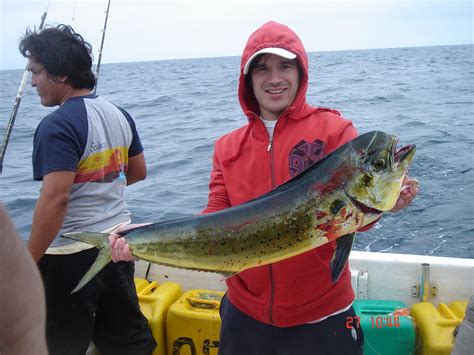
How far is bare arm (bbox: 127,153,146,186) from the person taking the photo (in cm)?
332

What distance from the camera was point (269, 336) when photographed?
234 centimetres

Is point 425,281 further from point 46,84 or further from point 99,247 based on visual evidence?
point 46,84

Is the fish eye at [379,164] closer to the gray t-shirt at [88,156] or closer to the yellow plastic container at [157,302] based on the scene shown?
the gray t-shirt at [88,156]

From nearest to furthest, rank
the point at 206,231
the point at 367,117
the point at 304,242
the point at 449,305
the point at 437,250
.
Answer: the point at 304,242, the point at 206,231, the point at 449,305, the point at 437,250, the point at 367,117

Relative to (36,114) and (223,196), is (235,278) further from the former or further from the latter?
(36,114)

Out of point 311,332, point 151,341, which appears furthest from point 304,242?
point 151,341

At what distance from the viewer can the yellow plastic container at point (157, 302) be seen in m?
3.54

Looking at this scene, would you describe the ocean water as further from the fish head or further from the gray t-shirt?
the fish head

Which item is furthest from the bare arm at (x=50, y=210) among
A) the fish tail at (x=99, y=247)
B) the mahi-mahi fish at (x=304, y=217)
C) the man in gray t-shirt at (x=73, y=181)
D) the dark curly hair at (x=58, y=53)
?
the mahi-mahi fish at (x=304, y=217)

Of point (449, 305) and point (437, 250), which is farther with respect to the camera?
point (437, 250)

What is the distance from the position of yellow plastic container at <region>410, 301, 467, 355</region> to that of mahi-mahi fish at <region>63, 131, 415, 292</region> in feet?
5.05

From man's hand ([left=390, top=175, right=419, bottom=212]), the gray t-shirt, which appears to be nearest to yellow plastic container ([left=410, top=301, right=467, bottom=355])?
man's hand ([left=390, top=175, right=419, bottom=212])

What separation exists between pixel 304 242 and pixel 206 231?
414 millimetres

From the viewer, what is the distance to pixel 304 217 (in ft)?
6.57
